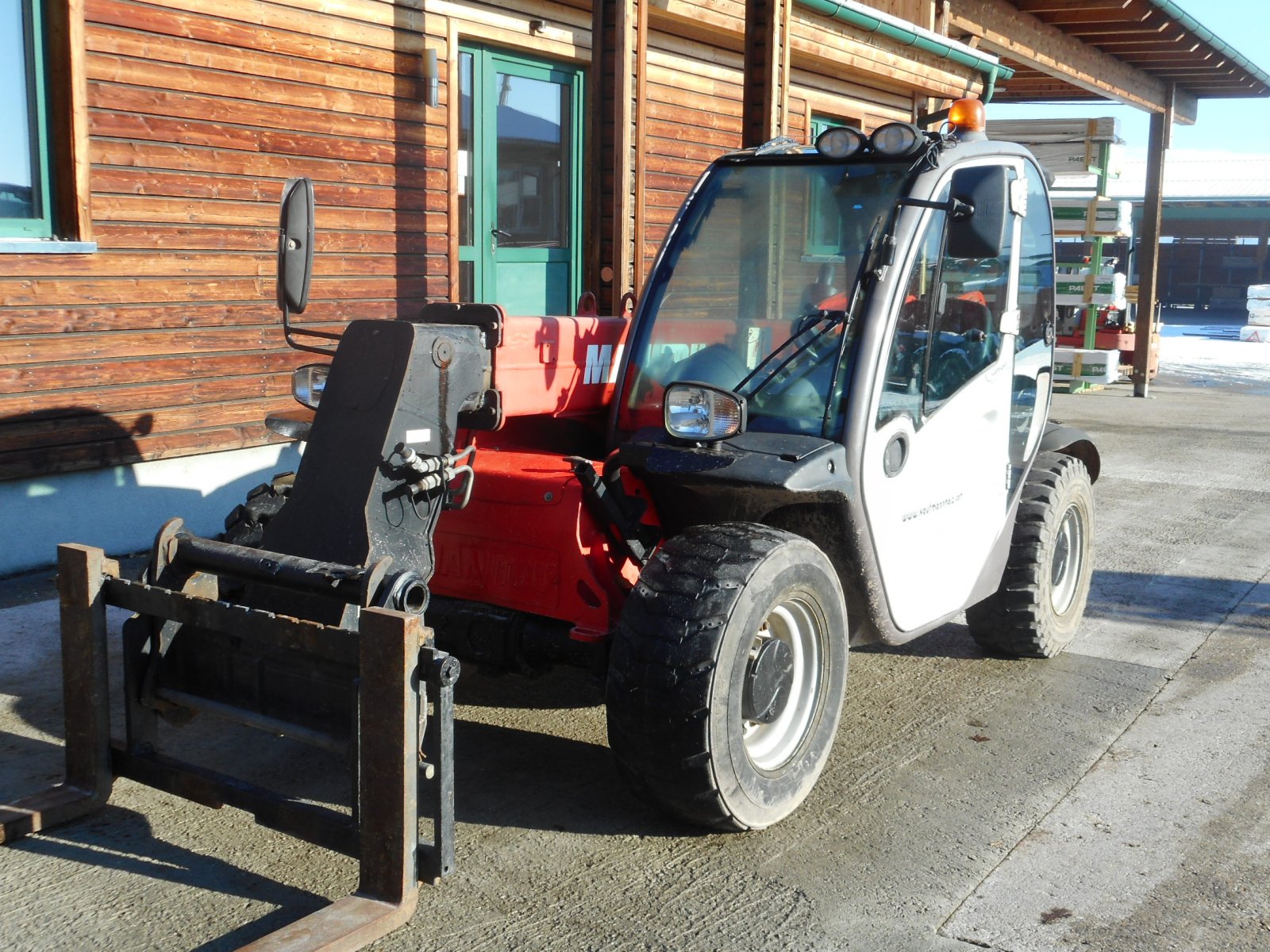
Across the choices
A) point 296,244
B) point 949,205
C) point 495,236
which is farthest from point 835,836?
point 495,236

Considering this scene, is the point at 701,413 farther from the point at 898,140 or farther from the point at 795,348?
the point at 898,140

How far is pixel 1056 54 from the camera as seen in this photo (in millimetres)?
15617

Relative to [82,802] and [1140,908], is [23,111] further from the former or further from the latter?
[1140,908]

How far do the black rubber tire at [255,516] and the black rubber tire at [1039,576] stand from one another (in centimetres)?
282

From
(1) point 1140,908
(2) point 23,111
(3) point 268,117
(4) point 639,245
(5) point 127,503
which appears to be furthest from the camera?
(4) point 639,245

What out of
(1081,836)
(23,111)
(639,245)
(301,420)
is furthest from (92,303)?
(1081,836)

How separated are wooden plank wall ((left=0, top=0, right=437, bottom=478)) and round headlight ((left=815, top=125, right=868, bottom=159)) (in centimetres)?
390

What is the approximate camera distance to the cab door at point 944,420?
4.27 meters

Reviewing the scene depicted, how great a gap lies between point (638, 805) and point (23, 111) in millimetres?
4670

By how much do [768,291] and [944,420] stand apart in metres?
0.75

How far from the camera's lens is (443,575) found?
425cm

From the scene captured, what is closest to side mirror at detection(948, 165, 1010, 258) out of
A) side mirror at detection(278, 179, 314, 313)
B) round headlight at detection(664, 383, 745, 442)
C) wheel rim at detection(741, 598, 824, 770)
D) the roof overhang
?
round headlight at detection(664, 383, 745, 442)

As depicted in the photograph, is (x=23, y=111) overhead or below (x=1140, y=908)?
overhead

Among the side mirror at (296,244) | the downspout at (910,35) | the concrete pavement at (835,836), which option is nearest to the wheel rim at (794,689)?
the concrete pavement at (835,836)
